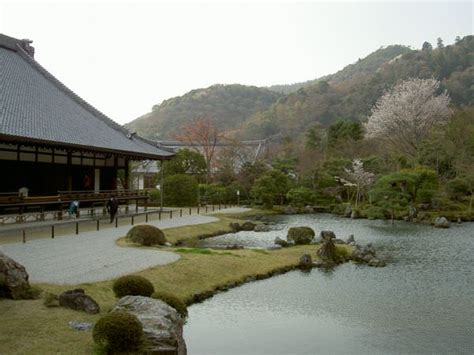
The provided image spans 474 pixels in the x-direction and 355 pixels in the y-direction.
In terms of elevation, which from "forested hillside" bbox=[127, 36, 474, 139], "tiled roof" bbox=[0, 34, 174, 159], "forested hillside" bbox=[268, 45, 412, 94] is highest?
"forested hillside" bbox=[268, 45, 412, 94]

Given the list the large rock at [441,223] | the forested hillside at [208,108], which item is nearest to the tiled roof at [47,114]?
the large rock at [441,223]

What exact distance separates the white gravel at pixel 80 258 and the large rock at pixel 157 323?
3.96 metres

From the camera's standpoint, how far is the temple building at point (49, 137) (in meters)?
21.1

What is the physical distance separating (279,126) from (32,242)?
6978 centimetres

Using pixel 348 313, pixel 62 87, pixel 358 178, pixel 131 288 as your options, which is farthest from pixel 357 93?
pixel 131 288

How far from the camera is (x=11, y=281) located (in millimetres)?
10039

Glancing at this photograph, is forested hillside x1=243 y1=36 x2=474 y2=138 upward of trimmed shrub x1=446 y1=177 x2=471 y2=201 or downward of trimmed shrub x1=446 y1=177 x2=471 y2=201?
upward

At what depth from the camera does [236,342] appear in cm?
995

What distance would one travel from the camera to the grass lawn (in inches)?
309

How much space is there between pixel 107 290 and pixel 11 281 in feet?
7.53

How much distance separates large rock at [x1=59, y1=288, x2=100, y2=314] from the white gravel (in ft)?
6.86

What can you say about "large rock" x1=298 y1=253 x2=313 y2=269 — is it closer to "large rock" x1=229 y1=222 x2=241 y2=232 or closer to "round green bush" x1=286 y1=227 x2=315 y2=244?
"round green bush" x1=286 y1=227 x2=315 y2=244

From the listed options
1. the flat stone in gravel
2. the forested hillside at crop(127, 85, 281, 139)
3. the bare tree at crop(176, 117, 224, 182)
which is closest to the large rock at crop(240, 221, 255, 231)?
the flat stone in gravel

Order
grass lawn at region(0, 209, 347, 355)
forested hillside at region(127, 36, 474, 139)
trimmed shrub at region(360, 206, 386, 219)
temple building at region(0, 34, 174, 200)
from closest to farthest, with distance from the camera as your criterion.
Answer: grass lawn at region(0, 209, 347, 355) < temple building at region(0, 34, 174, 200) < trimmed shrub at region(360, 206, 386, 219) < forested hillside at region(127, 36, 474, 139)
